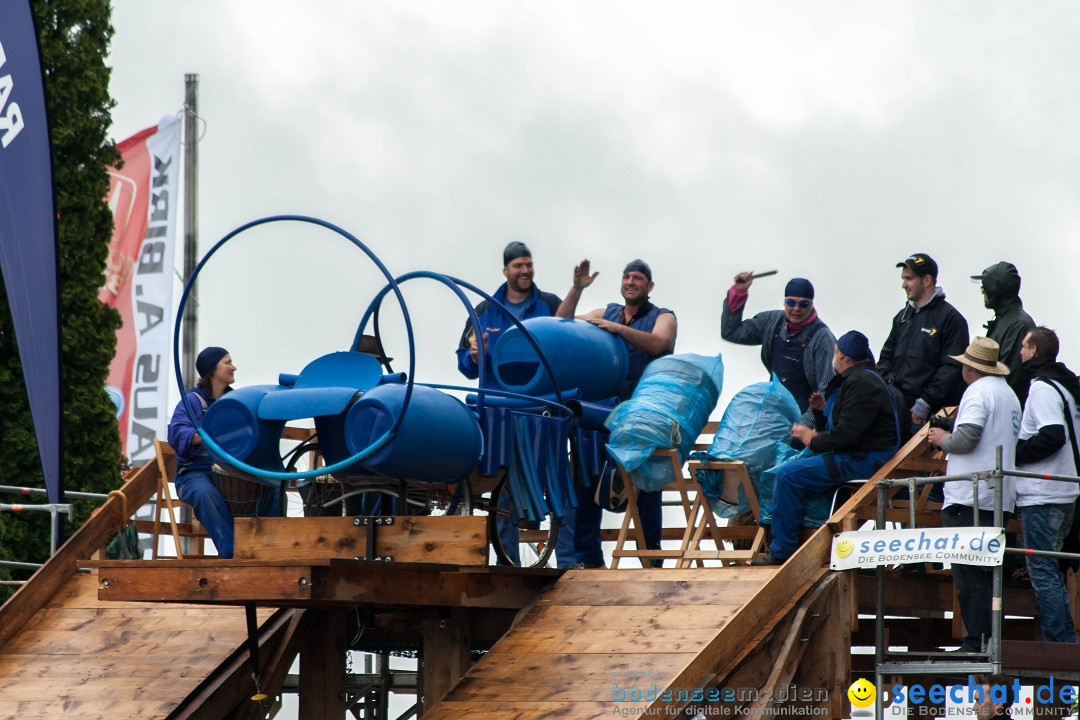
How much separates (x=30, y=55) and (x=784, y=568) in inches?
264

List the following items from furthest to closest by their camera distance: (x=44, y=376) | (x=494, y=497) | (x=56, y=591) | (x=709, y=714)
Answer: (x=44, y=376) → (x=56, y=591) → (x=494, y=497) → (x=709, y=714)

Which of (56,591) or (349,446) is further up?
(349,446)

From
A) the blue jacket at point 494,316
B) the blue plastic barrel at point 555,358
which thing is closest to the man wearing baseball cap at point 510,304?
the blue jacket at point 494,316

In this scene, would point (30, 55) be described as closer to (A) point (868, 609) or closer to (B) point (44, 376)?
(B) point (44, 376)

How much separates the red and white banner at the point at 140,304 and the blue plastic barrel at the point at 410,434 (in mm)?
11037

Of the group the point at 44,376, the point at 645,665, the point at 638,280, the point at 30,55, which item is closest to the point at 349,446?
the point at 645,665

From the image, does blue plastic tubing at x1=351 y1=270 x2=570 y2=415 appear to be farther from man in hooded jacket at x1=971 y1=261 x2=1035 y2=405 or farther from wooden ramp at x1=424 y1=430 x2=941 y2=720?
man in hooded jacket at x1=971 y1=261 x2=1035 y2=405

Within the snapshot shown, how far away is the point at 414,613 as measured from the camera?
9586 mm

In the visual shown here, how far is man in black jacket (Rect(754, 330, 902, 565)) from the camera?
30.7 ft

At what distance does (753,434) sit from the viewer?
10062mm

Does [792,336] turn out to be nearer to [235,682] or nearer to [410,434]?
[410,434]

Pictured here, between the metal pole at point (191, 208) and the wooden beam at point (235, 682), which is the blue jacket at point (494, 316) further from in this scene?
the metal pole at point (191, 208)

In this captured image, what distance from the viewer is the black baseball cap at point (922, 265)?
1020cm

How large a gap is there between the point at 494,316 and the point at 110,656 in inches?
121
